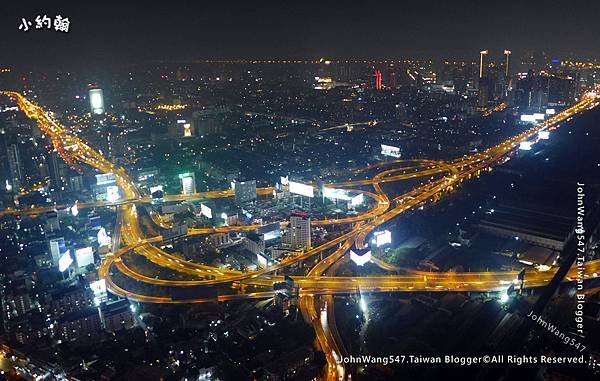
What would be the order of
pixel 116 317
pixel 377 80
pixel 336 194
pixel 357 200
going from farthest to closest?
pixel 377 80, pixel 336 194, pixel 357 200, pixel 116 317

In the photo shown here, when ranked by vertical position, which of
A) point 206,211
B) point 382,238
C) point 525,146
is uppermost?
point 525,146

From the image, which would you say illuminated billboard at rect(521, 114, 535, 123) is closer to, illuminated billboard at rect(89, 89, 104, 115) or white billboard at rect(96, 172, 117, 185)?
white billboard at rect(96, 172, 117, 185)

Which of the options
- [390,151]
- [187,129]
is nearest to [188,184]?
[390,151]

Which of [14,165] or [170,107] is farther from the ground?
[170,107]

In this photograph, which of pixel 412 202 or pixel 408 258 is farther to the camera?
pixel 412 202

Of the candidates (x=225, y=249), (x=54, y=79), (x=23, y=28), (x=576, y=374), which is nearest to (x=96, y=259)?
(x=225, y=249)

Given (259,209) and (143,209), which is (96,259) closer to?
(143,209)

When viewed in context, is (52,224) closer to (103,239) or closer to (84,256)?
(103,239)

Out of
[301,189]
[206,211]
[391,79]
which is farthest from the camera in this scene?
[391,79]
